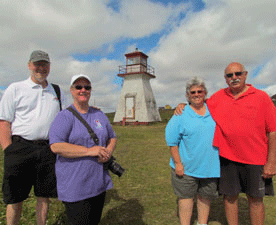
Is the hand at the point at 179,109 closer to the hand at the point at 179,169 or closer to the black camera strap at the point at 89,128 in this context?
the hand at the point at 179,169

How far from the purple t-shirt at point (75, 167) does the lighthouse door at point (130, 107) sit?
20577mm

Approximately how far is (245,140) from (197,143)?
24.0 inches

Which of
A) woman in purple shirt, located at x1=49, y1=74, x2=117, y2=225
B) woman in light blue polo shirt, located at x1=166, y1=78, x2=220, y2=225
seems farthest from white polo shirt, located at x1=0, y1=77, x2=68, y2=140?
woman in light blue polo shirt, located at x1=166, y1=78, x2=220, y2=225

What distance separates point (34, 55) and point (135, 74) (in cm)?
2085

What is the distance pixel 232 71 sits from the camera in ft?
8.87

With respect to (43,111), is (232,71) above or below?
above

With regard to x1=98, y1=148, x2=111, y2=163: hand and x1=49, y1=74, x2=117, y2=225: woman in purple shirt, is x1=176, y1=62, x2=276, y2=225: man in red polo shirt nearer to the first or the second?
x1=98, y1=148, x2=111, y2=163: hand

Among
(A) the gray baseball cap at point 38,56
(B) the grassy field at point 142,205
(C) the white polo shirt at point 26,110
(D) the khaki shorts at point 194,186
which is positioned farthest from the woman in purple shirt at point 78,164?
(B) the grassy field at point 142,205

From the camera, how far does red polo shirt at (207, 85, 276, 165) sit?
2.55m

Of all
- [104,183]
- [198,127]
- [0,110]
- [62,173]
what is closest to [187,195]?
[198,127]

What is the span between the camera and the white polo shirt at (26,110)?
2494 mm

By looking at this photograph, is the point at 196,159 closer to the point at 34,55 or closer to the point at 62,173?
the point at 62,173

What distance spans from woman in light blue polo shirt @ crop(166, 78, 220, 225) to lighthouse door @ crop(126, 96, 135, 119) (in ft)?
65.4

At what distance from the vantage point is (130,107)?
23.0 meters
